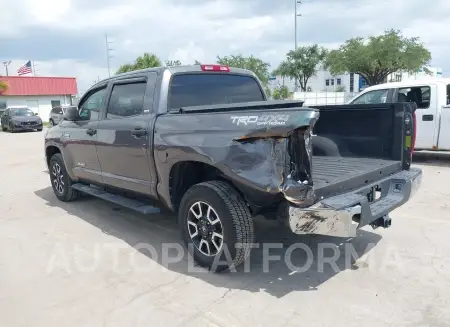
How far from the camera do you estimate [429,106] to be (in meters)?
8.79

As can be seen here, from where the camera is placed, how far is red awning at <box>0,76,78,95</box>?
1636 inches

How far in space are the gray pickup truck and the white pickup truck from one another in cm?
484

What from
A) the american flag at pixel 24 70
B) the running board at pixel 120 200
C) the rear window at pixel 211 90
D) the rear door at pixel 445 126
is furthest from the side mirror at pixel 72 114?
the american flag at pixel 24 70

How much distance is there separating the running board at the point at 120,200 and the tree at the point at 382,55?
3724 cm

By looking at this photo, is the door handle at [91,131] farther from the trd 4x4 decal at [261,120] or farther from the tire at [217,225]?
the trd 4x4 decal at [261,120]

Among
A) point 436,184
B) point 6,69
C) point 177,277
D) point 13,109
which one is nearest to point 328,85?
point 6,69

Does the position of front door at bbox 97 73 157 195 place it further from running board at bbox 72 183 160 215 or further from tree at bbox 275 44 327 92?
tree at bbox 275 44 327 92

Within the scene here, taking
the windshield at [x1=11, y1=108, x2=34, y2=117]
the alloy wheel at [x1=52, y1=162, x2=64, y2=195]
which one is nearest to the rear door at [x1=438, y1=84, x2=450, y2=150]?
the alloy wheel at [x1=52, y1=162, x2=64, y2=195]

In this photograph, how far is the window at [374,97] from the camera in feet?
A: 30.6

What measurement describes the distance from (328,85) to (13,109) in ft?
182

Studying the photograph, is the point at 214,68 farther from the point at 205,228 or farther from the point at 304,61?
the point at 304,61

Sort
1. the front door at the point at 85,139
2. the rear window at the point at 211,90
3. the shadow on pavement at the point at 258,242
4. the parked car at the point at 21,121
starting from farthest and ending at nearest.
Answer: the parked car at the point at 21,121 → the front door at the point at 85,139 → the rear window at the point at 211,90 → the shadow on pavement at the point at 258,242

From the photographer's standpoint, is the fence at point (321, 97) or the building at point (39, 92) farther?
the building at point (39, 92)

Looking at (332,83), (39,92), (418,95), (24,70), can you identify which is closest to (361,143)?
(418,95)
